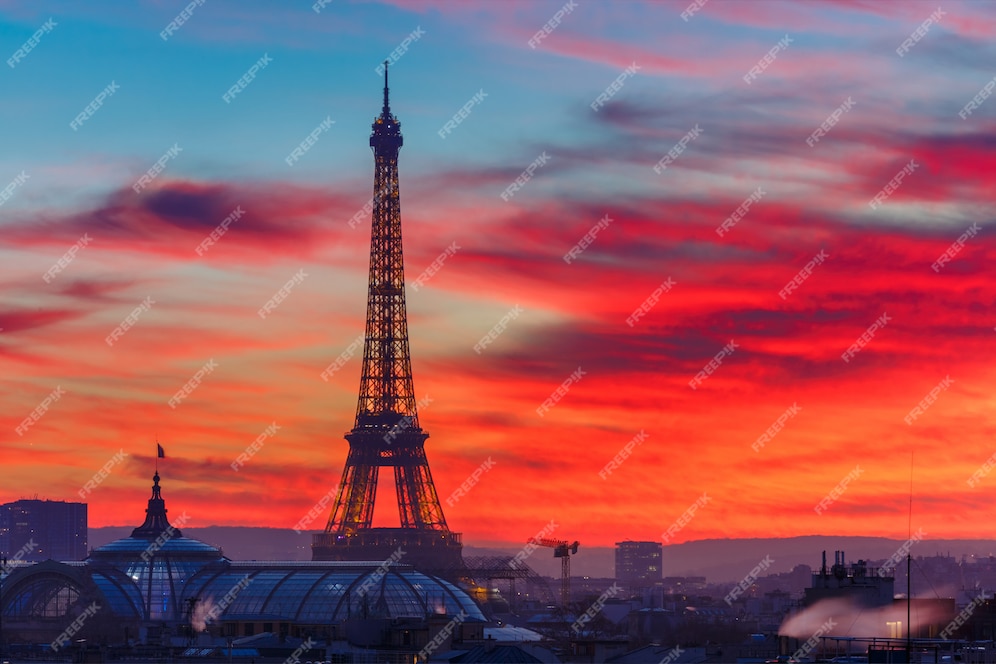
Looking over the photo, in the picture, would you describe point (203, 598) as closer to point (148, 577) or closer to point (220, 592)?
point (220, 592)

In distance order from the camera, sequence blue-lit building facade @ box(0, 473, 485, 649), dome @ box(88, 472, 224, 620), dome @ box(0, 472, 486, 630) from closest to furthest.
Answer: blue-lit building facade @ box(0, 473, 485, 649), dome @ box(0, 472, 486, 630), dome @ box(88, 472, 224, 620)

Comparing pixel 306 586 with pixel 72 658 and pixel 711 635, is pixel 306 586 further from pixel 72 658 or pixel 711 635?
pixel 72 658

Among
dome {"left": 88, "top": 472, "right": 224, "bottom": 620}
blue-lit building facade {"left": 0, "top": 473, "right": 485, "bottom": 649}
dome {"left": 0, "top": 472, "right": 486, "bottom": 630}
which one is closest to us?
blue-lit building facade {"left": 0, "top": 473, "right": 485, "bottom": 649}

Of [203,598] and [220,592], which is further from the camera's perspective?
[220,592]

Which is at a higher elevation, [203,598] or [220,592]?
[220,592]

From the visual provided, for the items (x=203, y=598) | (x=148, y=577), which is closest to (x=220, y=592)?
(x=203, y=598)

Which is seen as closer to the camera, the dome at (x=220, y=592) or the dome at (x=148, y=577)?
the dome at (x=220, y=592)

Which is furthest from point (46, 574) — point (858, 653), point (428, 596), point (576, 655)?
point (858, 653)

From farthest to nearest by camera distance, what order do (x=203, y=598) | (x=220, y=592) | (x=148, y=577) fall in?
1. (x=148, y=577)
2. (x=220, y=592)
3. (x=203, y=598)
